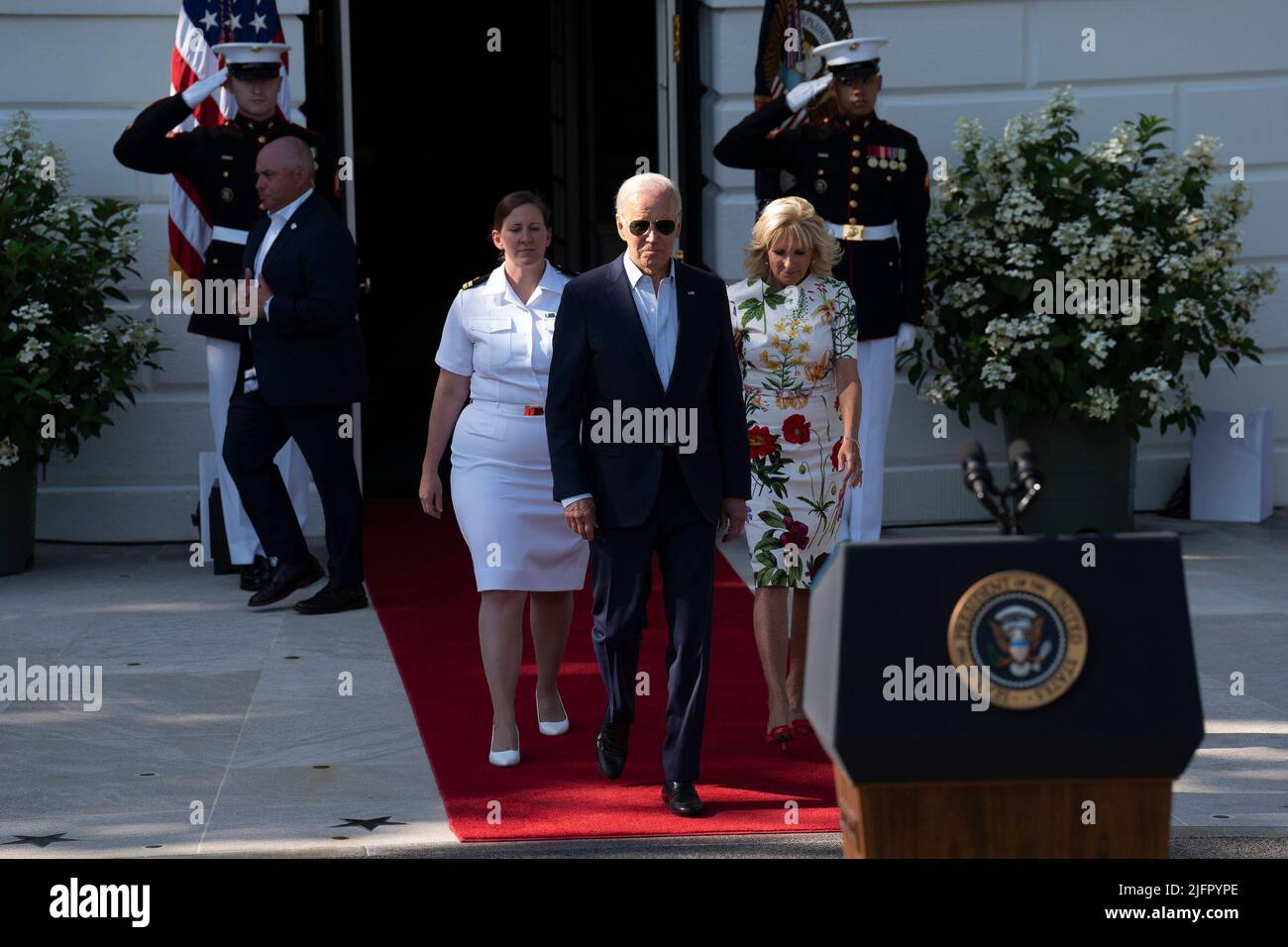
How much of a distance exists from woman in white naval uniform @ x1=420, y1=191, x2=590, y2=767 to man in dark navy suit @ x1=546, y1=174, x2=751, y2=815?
45 centimetres

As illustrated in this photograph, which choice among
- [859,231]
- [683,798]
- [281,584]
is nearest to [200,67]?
[281,584]

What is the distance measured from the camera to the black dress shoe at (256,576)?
340 inches

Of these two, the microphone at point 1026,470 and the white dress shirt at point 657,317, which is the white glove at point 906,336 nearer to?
the white dress shirt at point 657,317

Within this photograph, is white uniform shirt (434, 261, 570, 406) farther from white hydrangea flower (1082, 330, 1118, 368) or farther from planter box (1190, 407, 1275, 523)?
planter box (1190, 407, 1275, 523)

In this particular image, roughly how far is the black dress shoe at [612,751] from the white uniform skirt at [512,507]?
50 cm

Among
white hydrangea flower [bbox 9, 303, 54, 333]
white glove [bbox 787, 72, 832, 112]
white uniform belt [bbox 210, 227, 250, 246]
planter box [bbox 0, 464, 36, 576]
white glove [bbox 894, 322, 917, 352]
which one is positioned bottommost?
planter box [bbox 0, 464, 36, 576]

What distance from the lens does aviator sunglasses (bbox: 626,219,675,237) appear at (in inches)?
214

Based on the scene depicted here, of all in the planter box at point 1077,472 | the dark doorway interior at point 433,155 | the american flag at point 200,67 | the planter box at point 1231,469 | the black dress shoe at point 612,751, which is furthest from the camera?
the dark doorway interior at point 433,155

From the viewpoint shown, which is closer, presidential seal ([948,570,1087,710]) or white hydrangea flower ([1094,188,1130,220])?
presidential seal ([948,570,1087,710])

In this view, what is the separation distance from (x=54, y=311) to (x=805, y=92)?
11.5 feet

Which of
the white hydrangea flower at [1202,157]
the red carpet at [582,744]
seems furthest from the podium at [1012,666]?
the white hydrangea flower at [1202,157]

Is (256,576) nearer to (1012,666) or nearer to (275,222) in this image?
(275,222)

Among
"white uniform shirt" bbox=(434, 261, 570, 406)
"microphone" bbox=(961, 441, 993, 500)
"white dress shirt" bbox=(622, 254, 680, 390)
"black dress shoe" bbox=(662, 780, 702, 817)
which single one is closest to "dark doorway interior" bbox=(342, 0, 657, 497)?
"white uniform shirt" bbox=(434, 261, 570, 406)
